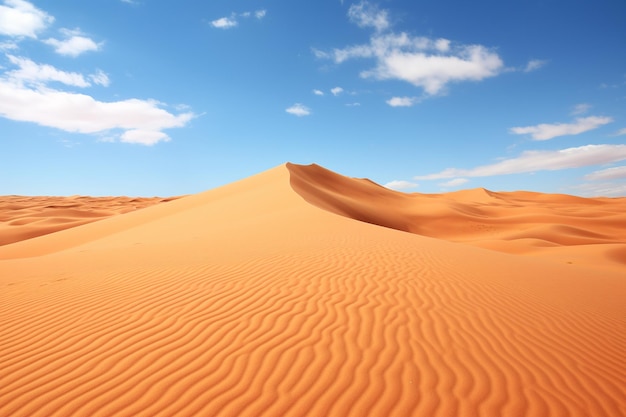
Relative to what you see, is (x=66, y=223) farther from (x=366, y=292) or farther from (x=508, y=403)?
(x=508, y=403)

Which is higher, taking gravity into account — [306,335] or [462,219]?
[462,219]

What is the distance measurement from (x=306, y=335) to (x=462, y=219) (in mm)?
28788

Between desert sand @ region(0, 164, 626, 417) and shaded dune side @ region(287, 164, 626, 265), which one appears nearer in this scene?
desert sand @ region(0, 164, 626, 417)

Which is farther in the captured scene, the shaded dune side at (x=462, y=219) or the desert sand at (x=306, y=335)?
the shaded dune side at (x=462, y=219)

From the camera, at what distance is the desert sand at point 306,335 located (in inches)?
121

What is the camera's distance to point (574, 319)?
5246 mm

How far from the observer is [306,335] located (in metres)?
→ 4.14

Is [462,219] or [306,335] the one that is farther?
[462,219]

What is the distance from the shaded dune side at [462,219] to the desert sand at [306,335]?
12261mm

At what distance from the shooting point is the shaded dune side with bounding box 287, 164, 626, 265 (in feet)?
71.9

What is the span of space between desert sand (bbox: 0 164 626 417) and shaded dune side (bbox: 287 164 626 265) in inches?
483

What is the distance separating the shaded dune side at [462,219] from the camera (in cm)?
2191

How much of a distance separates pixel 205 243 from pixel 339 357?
7.49 m

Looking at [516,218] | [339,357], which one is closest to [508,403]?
[339,357]
